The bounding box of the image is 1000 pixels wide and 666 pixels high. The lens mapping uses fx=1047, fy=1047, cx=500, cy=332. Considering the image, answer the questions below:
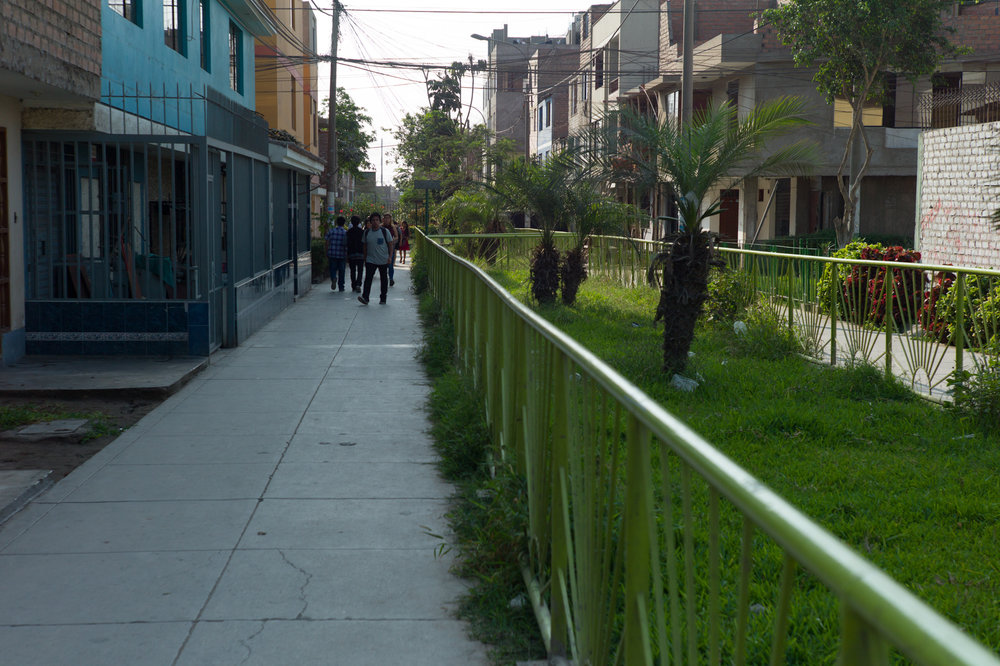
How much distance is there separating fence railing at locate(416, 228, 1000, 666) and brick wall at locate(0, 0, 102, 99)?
4.89m

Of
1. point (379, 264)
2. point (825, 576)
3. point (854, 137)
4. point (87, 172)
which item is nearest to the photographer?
point (825, 576)

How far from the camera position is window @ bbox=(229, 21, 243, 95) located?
2009cm

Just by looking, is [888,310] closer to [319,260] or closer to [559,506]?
[559,506]

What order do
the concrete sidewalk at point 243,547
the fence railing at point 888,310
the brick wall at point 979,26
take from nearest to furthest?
the concrete sidewalk at point 243,547, the fence railing at point 888,310, the brick wall at point 979,26

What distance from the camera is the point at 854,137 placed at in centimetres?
2969

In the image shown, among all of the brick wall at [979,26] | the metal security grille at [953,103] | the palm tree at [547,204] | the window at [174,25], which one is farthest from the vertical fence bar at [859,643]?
the brick wall at [979,26]

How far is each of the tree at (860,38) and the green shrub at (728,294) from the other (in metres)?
15.5

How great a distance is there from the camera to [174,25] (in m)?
15.2

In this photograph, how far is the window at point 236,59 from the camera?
65.9 feet

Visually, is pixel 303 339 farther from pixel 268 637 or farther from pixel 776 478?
pixel 268 637

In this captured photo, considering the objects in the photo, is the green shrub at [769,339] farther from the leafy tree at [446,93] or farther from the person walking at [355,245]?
the leafy tree at [446,93]

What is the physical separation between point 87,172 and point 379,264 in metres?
8.11

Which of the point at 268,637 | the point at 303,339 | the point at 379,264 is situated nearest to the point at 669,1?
the point at 379,264

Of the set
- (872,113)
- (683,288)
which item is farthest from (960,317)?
(872,113)
